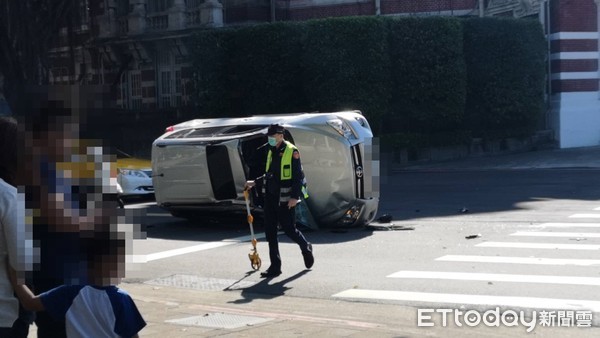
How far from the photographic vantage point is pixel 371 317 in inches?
345

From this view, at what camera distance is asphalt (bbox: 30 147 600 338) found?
799cm

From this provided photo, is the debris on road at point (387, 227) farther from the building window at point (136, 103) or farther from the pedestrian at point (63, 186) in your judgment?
the building window at point (136, 103)

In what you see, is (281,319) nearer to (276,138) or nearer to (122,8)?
(276,138)

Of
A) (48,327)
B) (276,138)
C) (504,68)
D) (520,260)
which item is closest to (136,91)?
(504,68)

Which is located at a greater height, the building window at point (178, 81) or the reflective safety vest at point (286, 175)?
the building window at point (178, 81)

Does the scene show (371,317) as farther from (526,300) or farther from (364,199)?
(364,199)

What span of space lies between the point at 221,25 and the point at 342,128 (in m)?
21.0

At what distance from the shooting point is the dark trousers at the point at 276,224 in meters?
11.2

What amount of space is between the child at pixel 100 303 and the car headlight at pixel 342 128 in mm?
10699

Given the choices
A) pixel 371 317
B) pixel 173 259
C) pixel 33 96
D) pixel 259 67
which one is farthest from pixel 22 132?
pixel 259 67

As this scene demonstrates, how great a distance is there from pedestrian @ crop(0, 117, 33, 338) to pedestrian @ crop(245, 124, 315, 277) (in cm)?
675

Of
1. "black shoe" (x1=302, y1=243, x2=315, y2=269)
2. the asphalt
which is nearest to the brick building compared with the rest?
"black shoe" (x1=302, y1=243, x2=315, y2=269)

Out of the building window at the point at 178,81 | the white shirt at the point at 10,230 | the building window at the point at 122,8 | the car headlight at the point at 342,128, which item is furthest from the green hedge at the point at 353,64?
the white shirt at the point at 10,230

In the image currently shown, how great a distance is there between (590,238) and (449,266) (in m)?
3.07
